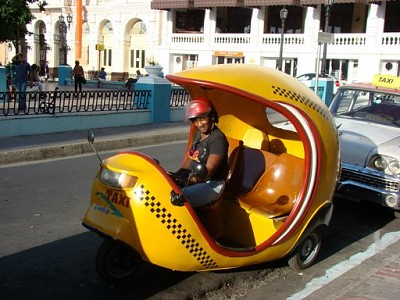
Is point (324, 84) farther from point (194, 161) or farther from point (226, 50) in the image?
point (226, 50)

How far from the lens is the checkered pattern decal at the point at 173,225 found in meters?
3.66

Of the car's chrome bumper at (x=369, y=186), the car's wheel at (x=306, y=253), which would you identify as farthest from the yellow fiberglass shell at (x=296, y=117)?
the car's chrome bumper at (x=369, y=186)

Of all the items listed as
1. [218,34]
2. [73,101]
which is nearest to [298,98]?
[73,101]

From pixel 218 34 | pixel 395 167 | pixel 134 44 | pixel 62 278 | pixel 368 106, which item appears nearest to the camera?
pixel 62 278

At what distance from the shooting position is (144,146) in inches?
460

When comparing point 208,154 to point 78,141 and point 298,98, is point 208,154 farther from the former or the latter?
point 78,141

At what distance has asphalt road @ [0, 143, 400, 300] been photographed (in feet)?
13.7

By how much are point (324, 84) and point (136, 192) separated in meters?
16.4

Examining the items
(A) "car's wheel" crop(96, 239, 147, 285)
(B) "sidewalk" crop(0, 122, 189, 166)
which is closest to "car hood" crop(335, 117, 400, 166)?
(A) "car's wheel" crop(96, 239, 147, 285)

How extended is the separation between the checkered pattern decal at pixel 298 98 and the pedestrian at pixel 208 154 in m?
0.58

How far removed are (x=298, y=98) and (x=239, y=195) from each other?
3.97 ft

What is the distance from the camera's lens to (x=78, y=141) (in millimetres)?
10688

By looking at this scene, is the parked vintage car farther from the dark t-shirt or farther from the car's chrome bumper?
the dark t-shirt

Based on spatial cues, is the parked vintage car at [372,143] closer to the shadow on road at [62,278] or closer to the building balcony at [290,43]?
the shadow on road at [62,278]
